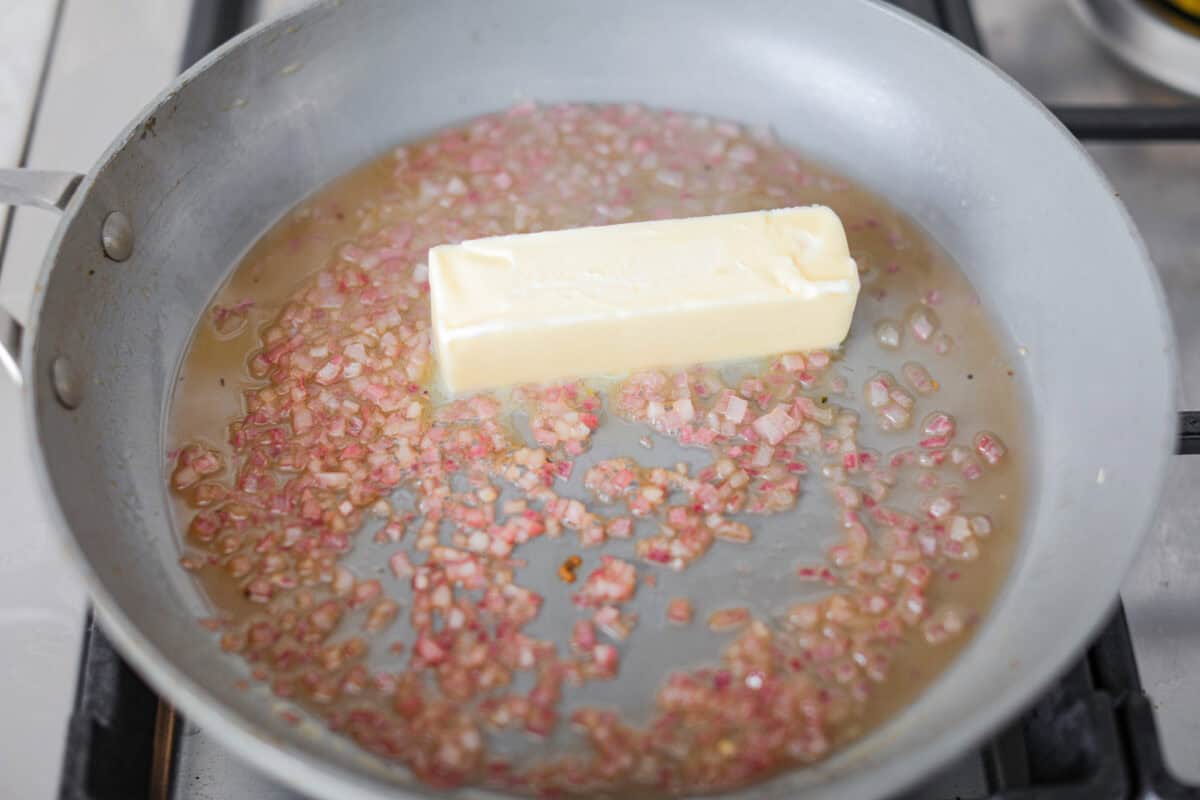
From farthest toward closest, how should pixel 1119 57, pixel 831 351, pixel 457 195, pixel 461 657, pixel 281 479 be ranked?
pixel 1119 57 < pixel 457 195 < pixel 831 351 < pixel 281 479 < pixel 461 657

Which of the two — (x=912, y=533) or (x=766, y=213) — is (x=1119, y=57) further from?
(x=912, y=533)

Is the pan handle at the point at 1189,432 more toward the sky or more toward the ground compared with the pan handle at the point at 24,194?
more toward the ground

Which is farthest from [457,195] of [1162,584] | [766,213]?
[1162,584]

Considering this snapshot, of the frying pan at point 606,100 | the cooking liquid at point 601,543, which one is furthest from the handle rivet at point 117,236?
the cooking liquid at point 601,543

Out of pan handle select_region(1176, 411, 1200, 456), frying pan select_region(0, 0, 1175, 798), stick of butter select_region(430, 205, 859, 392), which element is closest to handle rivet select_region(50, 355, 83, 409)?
frying pan select_region(0, 0, 1175, 798)

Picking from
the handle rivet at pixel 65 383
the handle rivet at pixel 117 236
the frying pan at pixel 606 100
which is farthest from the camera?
the handle rivet at pixel 117 236

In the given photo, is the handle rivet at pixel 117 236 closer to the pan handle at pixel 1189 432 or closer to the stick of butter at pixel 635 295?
the stick of butter at pixel 635 295
